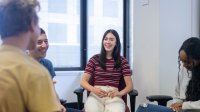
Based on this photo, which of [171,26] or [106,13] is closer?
[171,26]

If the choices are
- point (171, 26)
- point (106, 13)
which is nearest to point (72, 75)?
point (106, 13)

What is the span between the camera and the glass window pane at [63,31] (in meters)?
3.95

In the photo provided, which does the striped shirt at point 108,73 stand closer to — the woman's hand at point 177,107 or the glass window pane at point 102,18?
the woman's hand at point 177,107

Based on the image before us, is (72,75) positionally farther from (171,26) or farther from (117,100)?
(171,26)

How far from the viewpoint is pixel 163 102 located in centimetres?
252

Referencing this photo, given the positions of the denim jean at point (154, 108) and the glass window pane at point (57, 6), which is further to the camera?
the glass window pane at point (57, 6)

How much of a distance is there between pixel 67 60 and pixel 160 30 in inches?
64.0

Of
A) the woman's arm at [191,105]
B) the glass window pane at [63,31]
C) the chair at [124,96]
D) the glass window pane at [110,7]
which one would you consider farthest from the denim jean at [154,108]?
the glass window pane at [110,7]

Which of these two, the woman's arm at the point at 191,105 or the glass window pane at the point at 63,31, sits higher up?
the glass window pane at the point at 63,31

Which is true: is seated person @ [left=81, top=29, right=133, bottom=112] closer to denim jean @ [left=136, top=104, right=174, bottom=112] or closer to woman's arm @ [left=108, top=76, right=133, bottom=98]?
woman's arm @ [left=108, top=76, right=133, bottom=98]

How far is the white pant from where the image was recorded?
267cm

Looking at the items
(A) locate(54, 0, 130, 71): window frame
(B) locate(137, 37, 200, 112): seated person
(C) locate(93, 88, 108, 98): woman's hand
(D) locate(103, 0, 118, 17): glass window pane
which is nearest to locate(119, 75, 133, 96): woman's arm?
(C) locate(93, 88, 108, 98): woman's hand

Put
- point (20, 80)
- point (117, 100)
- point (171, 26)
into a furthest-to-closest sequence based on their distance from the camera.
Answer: point (171, 26) → point (117, 100) → point (20, 80)

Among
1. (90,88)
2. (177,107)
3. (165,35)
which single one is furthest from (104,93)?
(165,35)
